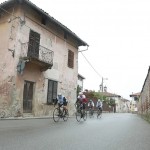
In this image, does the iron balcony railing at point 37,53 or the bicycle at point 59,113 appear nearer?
the bicycle at point 59,113

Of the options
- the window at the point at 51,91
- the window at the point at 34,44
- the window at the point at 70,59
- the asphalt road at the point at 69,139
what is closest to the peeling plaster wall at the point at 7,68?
the window at the point at 34,44

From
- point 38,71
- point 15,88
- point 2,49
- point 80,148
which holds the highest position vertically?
point 2,49

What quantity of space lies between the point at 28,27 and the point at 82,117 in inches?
318

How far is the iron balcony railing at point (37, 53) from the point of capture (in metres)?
18.4

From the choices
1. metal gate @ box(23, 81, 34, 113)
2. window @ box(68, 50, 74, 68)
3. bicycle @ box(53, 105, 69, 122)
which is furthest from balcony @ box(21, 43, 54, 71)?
bicycle @ box(53, 105, 69, 122)

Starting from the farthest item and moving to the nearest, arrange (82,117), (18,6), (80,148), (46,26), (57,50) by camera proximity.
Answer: (57,50) < (46,26) < (18,6) < (82,117) < (80,148)

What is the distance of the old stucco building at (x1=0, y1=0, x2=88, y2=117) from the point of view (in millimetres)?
17750

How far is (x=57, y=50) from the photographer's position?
74.9 ft

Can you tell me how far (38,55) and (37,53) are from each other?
17 cm

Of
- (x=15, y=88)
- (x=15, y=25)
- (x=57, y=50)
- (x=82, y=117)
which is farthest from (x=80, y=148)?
(x=57, y=50)

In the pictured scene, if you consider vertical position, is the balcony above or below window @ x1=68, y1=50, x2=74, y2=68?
below

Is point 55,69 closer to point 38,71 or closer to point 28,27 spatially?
point 38,71

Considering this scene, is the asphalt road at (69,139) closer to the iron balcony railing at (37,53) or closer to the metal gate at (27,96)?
the metal gate at (27,96)

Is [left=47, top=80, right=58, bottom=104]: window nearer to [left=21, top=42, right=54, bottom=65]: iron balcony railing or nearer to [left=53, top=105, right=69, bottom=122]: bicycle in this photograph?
[left=21, top=42, right=54, bottom=65]: iron balcony railing
